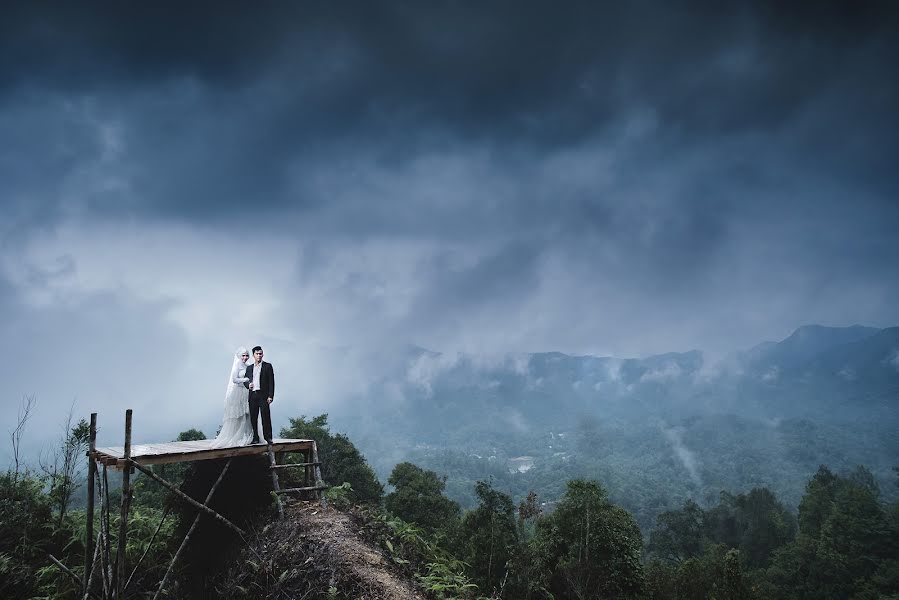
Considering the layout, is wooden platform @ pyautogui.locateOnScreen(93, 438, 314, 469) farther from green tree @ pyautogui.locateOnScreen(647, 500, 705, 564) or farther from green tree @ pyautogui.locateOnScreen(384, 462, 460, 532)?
green tree @ pyautogui.locateOnScreen(647, 500, 705, 564)

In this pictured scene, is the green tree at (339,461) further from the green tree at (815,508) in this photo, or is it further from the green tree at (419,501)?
the green tree at (815,508)

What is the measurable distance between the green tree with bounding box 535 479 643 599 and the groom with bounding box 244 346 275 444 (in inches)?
735

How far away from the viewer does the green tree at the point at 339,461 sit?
33.6 metres

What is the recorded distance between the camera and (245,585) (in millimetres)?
7297

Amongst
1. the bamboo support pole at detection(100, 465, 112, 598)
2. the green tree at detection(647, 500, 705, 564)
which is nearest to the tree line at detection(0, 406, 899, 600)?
the green tree at detection(647, 500, 705, 564)

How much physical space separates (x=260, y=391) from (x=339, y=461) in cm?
2707

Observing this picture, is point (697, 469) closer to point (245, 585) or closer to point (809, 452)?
point (809, 452)

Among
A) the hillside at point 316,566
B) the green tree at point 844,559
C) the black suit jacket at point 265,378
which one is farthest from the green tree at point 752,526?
the black suit jacket at point 265,378

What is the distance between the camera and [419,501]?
113 ft

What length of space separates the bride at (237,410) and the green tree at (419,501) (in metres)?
25.9

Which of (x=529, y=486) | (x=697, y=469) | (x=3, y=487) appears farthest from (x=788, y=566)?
(x=697, y=469)

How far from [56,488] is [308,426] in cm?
2268

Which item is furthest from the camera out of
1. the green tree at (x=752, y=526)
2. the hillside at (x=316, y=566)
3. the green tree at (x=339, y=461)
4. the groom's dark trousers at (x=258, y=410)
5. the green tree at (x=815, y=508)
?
the green tree at (x=752, y=526)

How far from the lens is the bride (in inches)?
384
